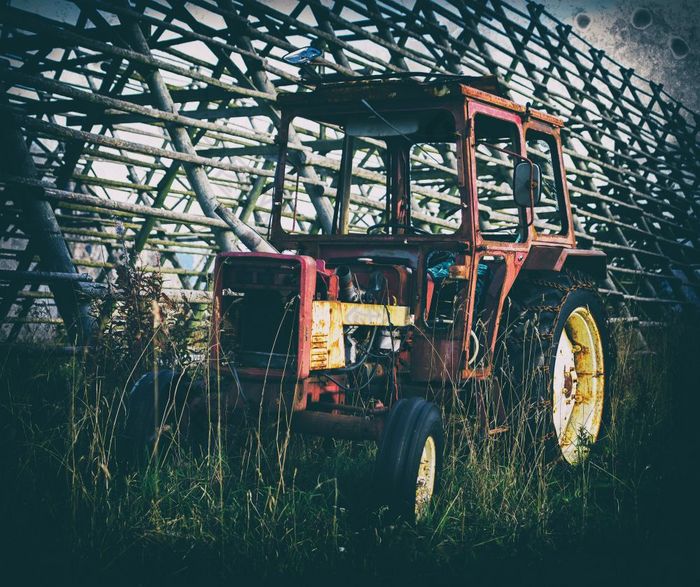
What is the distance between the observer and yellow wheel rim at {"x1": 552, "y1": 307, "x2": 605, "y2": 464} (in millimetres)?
4406

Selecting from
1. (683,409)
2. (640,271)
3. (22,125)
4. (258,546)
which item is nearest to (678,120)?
(640,271)

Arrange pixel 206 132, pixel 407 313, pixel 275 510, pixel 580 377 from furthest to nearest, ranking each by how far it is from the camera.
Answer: pixel 206 132, pixel 580 377, pixel 407 313, pixel 275 510

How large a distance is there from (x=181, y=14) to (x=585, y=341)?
427 cm

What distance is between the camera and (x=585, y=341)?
14.9ft

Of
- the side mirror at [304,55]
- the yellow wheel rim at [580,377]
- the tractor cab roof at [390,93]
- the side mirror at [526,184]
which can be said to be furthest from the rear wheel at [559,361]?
the side mirror at [304,55]

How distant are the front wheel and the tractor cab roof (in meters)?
1.56

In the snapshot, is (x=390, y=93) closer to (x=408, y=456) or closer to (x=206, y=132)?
(x=408, y=456)

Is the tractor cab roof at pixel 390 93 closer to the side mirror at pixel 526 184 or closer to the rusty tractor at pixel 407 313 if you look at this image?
the rusty tractor at pixel 407 313

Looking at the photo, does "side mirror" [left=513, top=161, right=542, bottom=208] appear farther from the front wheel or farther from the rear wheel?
the front wheel

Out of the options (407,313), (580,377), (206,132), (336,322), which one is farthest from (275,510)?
(206,132)

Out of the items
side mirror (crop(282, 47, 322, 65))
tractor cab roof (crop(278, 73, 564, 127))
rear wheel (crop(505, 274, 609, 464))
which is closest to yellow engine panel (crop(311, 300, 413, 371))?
rear wheel (crop(505, 274, 609, 464))

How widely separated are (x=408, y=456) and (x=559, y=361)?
1875 mm

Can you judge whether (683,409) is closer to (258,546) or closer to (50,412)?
(258,546)

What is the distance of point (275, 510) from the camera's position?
2732mm
